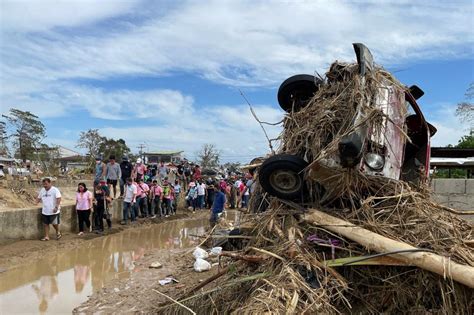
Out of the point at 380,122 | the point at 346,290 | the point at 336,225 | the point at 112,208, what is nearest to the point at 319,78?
the point at 380,122

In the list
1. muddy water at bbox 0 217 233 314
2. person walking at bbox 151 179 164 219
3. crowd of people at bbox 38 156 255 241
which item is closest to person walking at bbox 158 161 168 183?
crowd of people at bbox 38 156 255 241

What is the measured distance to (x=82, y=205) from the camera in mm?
12266

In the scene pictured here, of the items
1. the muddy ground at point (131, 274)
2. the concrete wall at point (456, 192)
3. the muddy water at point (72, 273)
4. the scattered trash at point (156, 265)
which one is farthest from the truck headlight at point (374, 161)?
the scattered trash at point (156, 265)

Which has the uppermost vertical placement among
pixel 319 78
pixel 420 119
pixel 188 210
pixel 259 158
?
pixel 319 78

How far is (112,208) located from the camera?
14562mm

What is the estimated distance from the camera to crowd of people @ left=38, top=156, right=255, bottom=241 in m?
11.2

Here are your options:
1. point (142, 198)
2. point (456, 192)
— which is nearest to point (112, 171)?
point (142, 198)

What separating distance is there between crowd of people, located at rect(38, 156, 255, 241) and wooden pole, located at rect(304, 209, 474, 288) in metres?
3.38

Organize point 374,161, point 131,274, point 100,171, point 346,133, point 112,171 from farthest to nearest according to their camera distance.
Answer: point 112,171 < point 100,171 < point 131,274 < point 374,161 < point 346,133

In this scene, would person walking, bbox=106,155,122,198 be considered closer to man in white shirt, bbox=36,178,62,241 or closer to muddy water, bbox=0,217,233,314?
muddy water, bbox=0,217,233,314

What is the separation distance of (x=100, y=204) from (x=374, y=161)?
995cm

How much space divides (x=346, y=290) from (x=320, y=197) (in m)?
1.18

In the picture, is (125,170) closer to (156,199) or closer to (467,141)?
(156,199)

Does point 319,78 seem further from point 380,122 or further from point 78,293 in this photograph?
point 78,293
